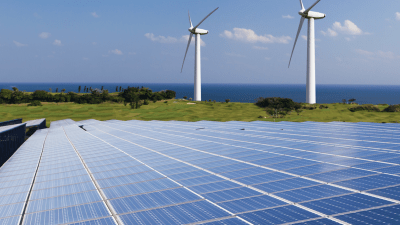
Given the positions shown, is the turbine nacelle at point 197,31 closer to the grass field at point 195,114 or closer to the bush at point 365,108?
the grass field at point 195,114

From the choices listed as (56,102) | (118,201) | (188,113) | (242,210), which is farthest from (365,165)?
(56,102)

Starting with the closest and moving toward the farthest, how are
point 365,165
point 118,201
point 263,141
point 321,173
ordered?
point 118,201
point 321,173
point 365,165
point 263,141

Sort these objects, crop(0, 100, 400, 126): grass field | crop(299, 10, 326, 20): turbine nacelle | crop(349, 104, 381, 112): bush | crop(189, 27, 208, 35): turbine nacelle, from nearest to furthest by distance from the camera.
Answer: crop(0, 100, 400, 126): grass field < crop(349, 104, 381, 112): bush < crop(299, 10, 326, 20): turbine nacelle < crop(189, 27, 208, 35): turbine nacelle

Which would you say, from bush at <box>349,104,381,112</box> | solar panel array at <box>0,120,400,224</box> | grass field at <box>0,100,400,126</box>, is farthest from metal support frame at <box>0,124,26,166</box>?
bush at <box>349,104,381,112</box>

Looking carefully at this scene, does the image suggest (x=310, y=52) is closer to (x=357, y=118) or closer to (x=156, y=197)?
(x=357, y=118)

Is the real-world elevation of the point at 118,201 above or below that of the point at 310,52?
below

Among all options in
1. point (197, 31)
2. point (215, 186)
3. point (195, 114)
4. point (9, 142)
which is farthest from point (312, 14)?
point (215, 186)

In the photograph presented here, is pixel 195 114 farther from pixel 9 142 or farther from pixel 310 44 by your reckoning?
pixel 9 142

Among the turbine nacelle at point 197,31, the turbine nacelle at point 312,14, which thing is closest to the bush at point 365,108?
the turbine nacelle at point 312,14

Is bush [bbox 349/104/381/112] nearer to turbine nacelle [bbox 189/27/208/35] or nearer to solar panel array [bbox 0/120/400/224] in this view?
turbine nacelle [bbox 189/27/208/35]
